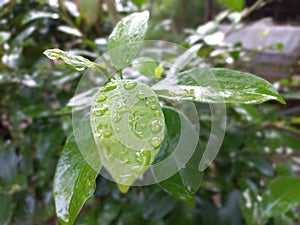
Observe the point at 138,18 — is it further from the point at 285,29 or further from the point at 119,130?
the point at 285,29

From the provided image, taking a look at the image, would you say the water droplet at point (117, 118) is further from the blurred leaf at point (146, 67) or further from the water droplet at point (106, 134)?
the blurred leaf at point (146, 67)

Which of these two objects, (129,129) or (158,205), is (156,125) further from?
(158,205)

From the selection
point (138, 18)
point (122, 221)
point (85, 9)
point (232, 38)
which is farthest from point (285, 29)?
point (138, 18)

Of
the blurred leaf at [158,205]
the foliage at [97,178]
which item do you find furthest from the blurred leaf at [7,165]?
the blurred leaf at [158,205]

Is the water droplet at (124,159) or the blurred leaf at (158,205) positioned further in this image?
the blurred leaf at (158,205)

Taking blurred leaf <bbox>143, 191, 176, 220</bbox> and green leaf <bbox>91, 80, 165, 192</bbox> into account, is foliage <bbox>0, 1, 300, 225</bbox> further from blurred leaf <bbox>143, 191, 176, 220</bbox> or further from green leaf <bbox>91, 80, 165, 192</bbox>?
green leaf <bbox>91, 80, 165, 192</bbox>

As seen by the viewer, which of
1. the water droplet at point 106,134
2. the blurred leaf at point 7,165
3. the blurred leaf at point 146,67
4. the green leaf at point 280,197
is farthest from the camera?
the blurred leaf at point 7,165
